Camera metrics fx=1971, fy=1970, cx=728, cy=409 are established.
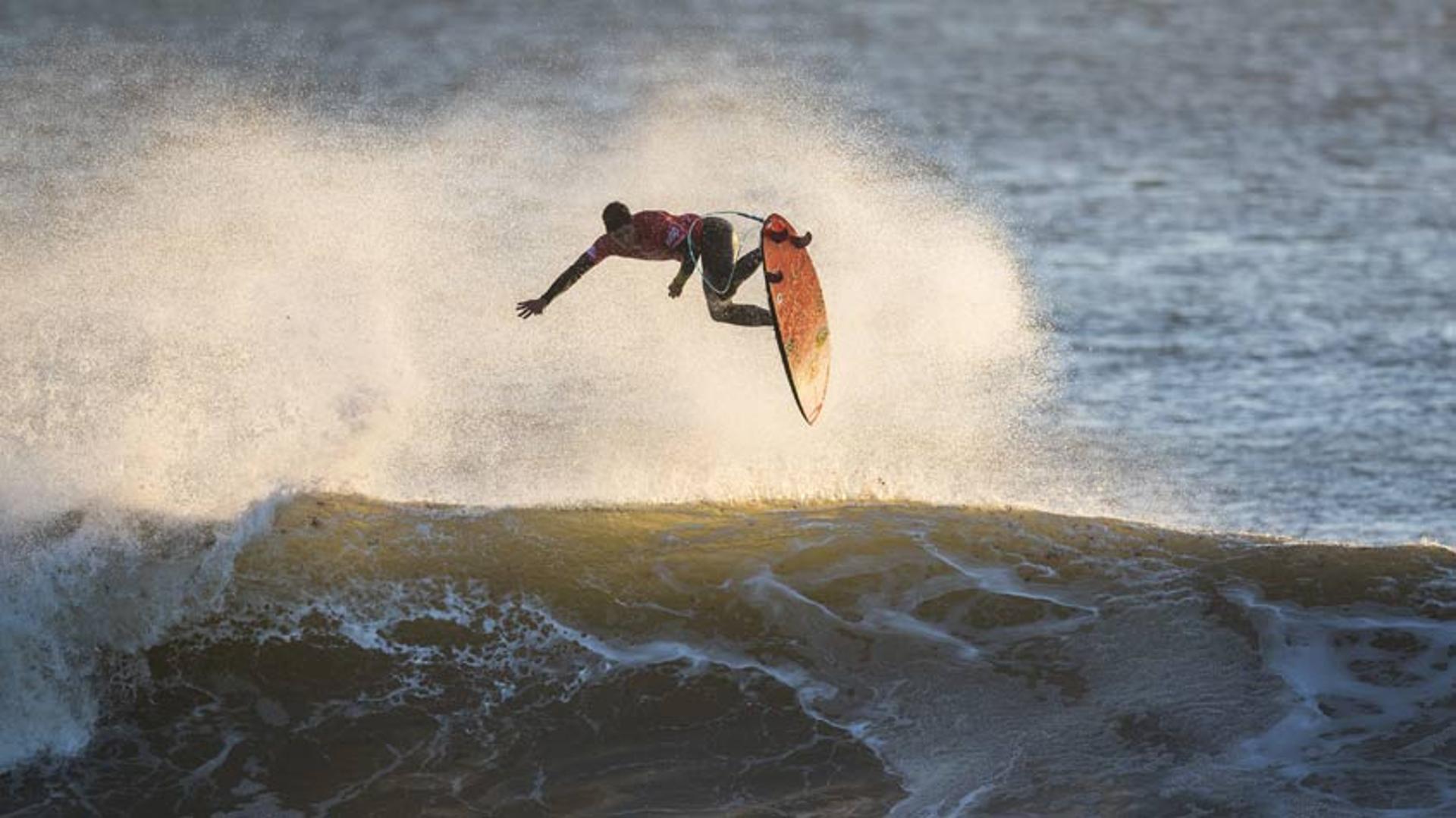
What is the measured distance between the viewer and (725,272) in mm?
12062

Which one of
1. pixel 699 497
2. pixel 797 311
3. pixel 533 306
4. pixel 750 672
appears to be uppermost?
A: pixel 533 306

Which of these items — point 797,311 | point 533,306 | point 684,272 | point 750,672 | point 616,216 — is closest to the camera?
point 750,672

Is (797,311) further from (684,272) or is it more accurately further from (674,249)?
(674,249)

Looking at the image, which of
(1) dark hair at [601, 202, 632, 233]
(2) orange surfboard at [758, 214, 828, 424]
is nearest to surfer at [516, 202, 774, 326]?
(1) dark hair at [601, 202, 632, 233]

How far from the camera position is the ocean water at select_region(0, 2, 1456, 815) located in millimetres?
10672

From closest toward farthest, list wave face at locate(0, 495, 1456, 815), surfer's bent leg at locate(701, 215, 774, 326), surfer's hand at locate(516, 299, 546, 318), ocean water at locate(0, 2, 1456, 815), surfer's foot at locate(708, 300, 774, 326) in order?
1. wave face at locate(0, 495, 1456, 815)
2. ocean water at locate(0, 2, 1456, 815)
3. surfer's hand at locate(516, 299, 546, 318)
4. surfer's bent leg at locate(701, 215, 774, 326)
5. surfer's foot at locate(708, 300, 774, 326)

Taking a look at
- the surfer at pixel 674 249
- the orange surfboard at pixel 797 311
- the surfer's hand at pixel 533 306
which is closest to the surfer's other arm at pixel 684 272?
the surfer at pixel 674 249

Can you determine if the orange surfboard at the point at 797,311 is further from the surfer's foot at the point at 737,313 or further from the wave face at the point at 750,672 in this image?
the wave face at the point at 750,672

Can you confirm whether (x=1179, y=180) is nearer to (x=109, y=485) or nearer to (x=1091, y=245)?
(x=1091, y=245)

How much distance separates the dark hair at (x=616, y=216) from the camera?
1163 centimetres

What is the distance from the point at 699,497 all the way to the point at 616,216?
271 centimetres

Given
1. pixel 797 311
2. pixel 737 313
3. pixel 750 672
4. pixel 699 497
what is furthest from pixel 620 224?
pixel 750 672

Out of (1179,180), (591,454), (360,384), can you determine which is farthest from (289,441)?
(1179,180)

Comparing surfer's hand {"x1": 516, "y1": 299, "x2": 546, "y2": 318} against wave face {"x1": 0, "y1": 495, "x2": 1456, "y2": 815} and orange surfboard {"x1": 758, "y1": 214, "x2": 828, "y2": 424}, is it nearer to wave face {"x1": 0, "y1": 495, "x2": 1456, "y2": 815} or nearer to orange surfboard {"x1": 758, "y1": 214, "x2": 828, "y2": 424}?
orange surfboard {"x1": 758, "y1": 214, "x2": 828, "y2": 424}
